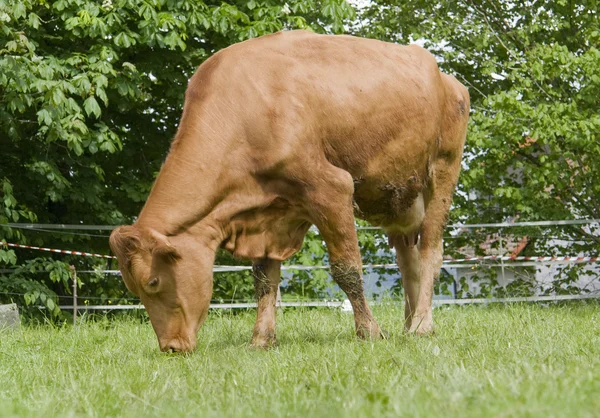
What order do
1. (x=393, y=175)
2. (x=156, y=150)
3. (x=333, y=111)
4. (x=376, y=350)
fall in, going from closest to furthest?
(x=376, y=350) < (x=333, y=111) < (x=393, y=175) < (x=156, y=150)

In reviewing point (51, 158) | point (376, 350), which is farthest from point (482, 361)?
point (51, 158)

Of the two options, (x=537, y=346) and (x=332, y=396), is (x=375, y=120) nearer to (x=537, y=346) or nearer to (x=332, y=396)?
(x=537, y=346)

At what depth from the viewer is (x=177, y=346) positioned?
5754 mm

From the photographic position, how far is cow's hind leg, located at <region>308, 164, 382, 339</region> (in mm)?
6016

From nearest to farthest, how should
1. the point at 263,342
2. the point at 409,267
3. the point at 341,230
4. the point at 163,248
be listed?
the point at 163,248
the point at 341,230
the point at 263,342
the point at 409,267

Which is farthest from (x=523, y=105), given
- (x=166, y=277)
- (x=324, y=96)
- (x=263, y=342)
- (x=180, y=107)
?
(x=166, y=277)

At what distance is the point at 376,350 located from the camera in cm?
507

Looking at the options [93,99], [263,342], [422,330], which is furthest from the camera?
[93,99]

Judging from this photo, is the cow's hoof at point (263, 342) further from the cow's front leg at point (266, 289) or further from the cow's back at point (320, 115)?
the cow's back at point (320, 115)

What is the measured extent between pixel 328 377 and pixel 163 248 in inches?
85.4

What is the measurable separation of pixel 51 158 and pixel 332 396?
9.27 m

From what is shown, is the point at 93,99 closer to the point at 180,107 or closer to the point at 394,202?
the point at 180,107

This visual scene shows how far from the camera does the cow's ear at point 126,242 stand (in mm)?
5707

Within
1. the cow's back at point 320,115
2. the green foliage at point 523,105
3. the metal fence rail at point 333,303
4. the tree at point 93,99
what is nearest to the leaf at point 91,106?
the tree at point 93,99
